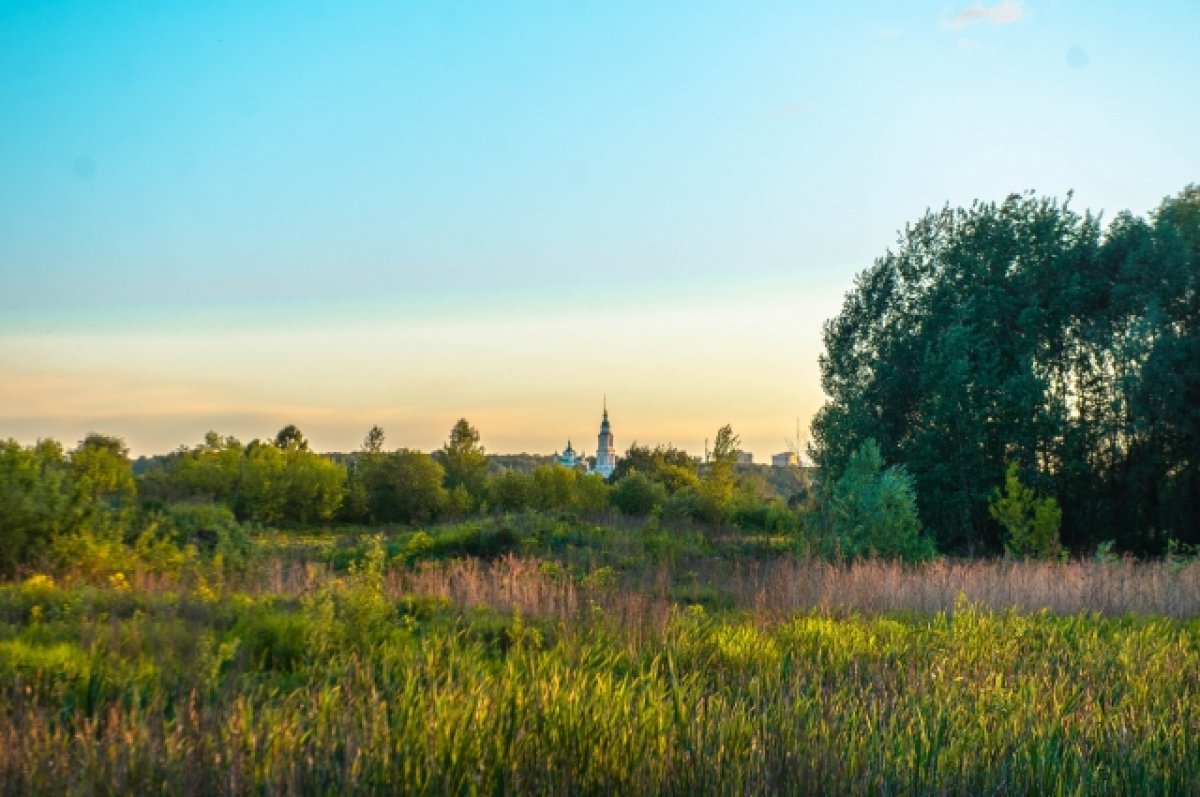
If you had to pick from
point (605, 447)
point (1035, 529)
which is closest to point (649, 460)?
point (1035, 529)

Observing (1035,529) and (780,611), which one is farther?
(1035,529)

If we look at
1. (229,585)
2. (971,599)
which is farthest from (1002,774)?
(229,585)

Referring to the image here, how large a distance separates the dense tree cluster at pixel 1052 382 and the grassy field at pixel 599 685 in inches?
536

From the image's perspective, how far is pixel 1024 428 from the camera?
88.4ft

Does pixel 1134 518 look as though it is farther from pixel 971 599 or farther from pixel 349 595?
pixel 349 595

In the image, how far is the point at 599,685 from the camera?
512 centimetres

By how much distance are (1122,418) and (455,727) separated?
87.3 feet

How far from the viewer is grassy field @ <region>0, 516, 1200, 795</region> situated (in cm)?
411

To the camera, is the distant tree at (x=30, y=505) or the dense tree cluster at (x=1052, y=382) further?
the dense tree cluster at (x=1052, y=382)

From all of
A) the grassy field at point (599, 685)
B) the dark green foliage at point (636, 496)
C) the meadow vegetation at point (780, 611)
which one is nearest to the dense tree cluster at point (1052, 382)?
the meadow vegetation at point (780, 611)

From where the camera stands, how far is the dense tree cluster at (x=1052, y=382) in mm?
25703

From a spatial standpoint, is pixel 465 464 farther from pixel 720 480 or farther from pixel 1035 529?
pixel 1035 529

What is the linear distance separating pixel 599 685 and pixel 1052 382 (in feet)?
85.1

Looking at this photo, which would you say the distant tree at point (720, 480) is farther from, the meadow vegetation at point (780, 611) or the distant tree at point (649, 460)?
the distant tree at point (649, 460)
